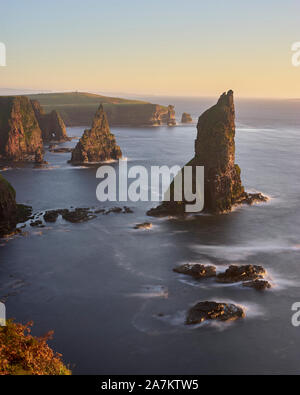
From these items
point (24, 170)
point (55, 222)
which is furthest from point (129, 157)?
point (55, 222)

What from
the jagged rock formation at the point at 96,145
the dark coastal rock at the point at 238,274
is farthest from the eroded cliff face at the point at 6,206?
the jagged rock formation at the point at 96,145

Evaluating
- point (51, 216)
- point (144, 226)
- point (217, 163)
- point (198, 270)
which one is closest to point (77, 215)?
point (51, 216)

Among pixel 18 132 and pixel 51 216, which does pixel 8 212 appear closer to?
pixel 51 216

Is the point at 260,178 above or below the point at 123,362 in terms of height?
above

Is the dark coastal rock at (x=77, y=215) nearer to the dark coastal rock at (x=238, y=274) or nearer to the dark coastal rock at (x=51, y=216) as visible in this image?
the dark coastal rock at (x=51, y=216)

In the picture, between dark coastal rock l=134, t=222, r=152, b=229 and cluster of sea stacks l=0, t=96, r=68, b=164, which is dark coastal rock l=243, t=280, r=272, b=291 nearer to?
dark coastal rock l=134, t=222, r=152, b=229

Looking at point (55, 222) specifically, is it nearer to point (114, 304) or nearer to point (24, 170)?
point (114, 304)

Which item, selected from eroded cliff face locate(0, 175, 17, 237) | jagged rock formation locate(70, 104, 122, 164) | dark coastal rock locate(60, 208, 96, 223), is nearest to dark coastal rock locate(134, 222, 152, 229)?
dark coastal rock locate(60, 208, 96, 223)
